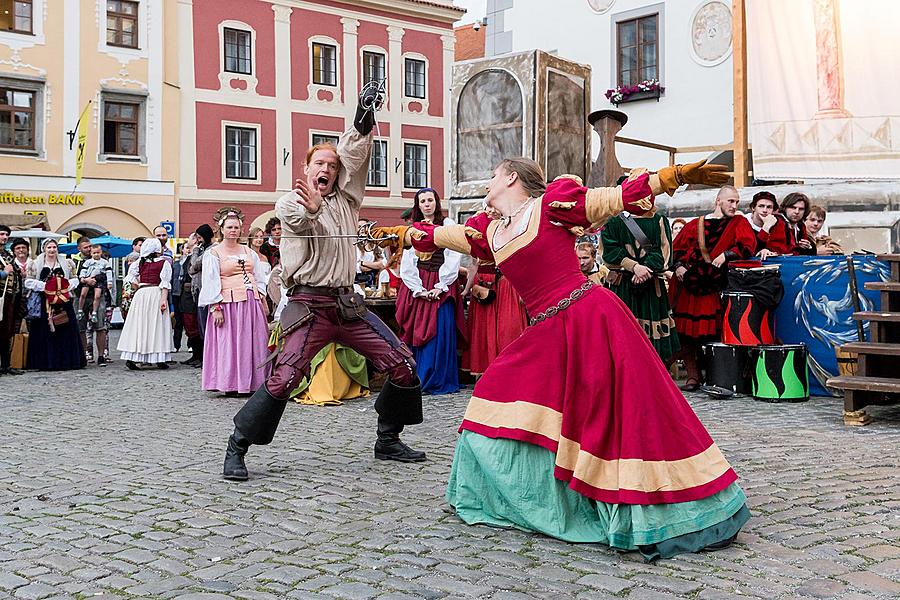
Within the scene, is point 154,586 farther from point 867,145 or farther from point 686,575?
point 867,145

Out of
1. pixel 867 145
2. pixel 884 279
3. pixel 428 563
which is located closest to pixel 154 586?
pixel 428 563

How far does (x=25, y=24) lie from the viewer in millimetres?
23312

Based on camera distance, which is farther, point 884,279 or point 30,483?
point 884,279

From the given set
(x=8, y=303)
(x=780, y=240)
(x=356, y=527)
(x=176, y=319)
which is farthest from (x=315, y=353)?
(x=176, y=319)

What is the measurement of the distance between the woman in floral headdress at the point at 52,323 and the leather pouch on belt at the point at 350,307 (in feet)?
24.4

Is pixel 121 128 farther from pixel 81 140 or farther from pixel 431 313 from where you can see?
pixel 431 313

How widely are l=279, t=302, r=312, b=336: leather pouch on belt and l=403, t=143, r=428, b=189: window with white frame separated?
2494 cm

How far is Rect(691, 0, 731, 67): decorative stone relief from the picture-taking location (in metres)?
16.2

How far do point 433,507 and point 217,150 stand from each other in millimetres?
23566

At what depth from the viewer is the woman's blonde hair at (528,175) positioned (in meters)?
4.23

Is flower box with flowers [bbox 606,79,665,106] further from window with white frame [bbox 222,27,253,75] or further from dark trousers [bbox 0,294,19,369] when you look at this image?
window with white frame [bbox 222,27,253,75]

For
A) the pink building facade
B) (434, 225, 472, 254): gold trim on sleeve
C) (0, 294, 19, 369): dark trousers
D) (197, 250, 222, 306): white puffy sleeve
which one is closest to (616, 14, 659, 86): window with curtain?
the pink building facade

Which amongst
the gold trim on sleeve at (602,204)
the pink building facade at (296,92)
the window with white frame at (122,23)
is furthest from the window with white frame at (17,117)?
the gold trim on sleeve at (602,204)

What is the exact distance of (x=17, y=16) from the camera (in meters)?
Result: 23.2
